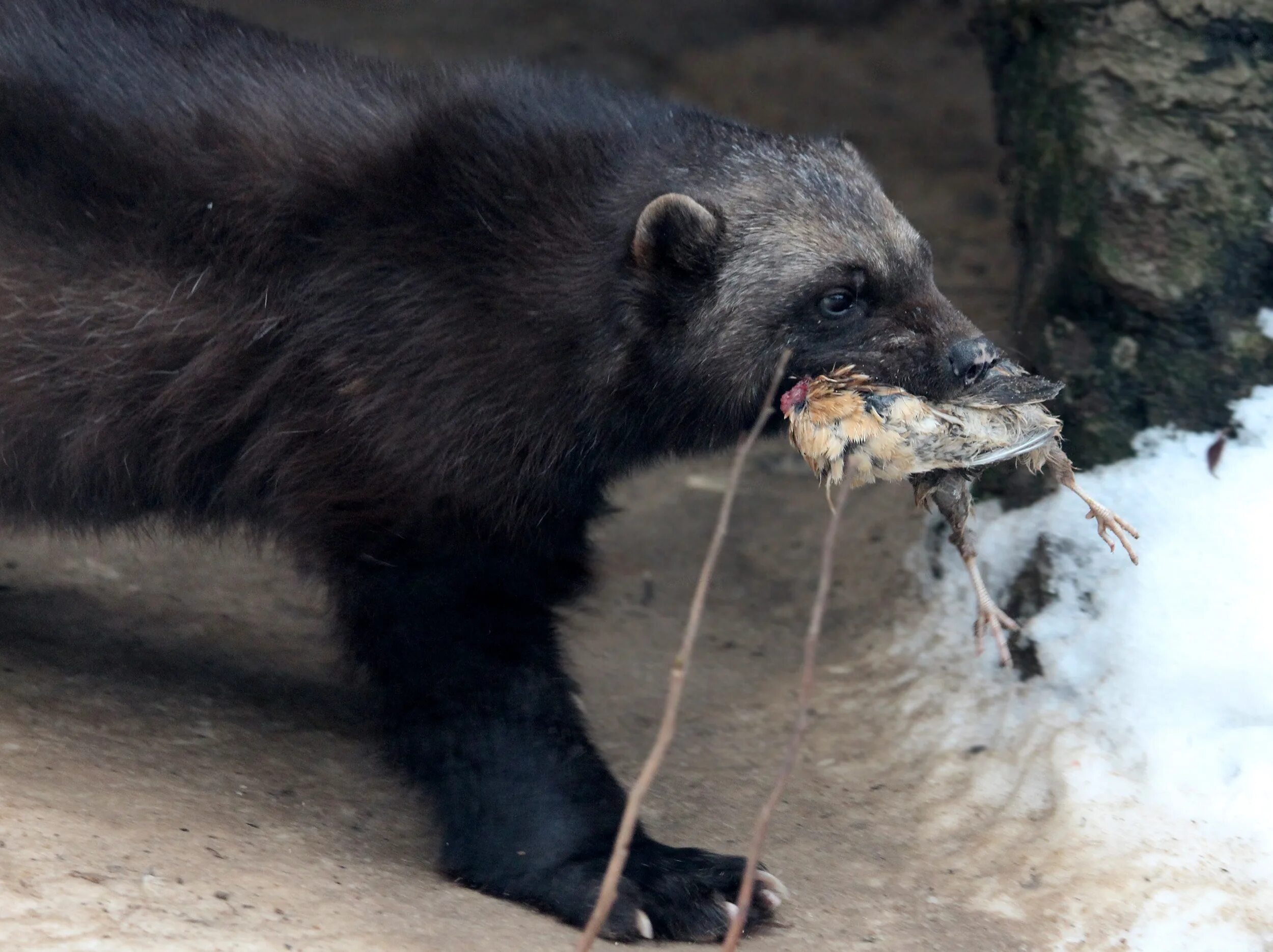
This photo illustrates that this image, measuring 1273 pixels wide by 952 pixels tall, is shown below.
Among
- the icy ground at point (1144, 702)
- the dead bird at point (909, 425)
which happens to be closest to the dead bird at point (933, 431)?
the dead bird at point (909, 425)

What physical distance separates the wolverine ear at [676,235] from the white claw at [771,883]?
146 cm

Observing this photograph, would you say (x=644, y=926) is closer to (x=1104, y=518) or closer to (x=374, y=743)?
(x=374, y=743)

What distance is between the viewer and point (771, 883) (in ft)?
11.4

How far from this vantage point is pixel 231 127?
3.60m

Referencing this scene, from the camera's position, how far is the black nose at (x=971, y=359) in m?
3.44

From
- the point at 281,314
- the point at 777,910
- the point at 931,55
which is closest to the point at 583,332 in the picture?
the point at 281,314

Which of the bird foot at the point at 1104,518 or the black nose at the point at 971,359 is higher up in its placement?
the black nose at the point at 971,359

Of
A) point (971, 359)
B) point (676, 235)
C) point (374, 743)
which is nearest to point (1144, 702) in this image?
point (971, 359)

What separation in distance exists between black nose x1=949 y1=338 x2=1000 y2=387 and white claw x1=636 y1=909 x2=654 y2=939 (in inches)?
57.0

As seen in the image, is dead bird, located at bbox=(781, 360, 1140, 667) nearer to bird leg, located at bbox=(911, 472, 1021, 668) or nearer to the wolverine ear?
bird leg, located at bbox=(911, 472, 1021, 668)

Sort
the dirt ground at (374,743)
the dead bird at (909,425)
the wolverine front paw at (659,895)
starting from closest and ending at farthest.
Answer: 1. the dirt ground at (374,743)
2. the dead bird at (909,425)
3. the wolverine front paw at (659,895)

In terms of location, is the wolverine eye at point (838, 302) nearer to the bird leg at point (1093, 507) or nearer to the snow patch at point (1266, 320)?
the bird leg at point (1093, 507)

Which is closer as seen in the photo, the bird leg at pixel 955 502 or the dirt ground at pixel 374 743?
the dirt ground at pixel 374 743

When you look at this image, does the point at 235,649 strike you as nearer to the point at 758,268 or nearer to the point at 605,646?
the point at 605,646
